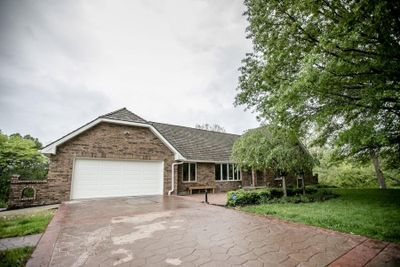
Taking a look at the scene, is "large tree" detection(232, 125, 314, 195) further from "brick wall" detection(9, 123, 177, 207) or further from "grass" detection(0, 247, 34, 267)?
"grass" detection(0, 247, 34, 267)

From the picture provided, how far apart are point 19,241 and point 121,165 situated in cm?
821

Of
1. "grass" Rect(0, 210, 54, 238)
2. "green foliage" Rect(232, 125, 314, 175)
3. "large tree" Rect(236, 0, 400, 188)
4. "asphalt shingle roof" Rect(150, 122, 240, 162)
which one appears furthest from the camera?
"asphalt shingle roof" Rect(150, 122, 240, 162)

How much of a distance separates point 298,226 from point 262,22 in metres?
6.25

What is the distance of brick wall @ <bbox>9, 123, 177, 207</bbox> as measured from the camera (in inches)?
434

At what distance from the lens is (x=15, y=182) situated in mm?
10508

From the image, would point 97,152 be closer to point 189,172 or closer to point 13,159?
point 189,172

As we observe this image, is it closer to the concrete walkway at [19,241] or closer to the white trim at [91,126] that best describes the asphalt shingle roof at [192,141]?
the white trim at [91,126]

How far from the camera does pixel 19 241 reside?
16.7 ft

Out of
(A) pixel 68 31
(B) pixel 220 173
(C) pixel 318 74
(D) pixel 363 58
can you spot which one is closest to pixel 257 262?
(C) pixel 318 74

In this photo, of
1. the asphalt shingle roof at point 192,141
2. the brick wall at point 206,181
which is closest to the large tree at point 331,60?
the asphalt shingle roof at point 192,141

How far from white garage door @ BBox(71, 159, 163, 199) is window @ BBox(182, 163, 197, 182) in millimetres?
2114

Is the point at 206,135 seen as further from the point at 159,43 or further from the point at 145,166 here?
the point at 159,43

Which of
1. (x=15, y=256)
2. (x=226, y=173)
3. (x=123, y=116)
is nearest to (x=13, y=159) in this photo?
(x=123, y=116)

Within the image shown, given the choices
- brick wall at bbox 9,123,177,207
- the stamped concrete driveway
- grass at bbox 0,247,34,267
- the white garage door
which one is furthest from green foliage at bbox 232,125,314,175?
grass at bbox 0,247,34,267
